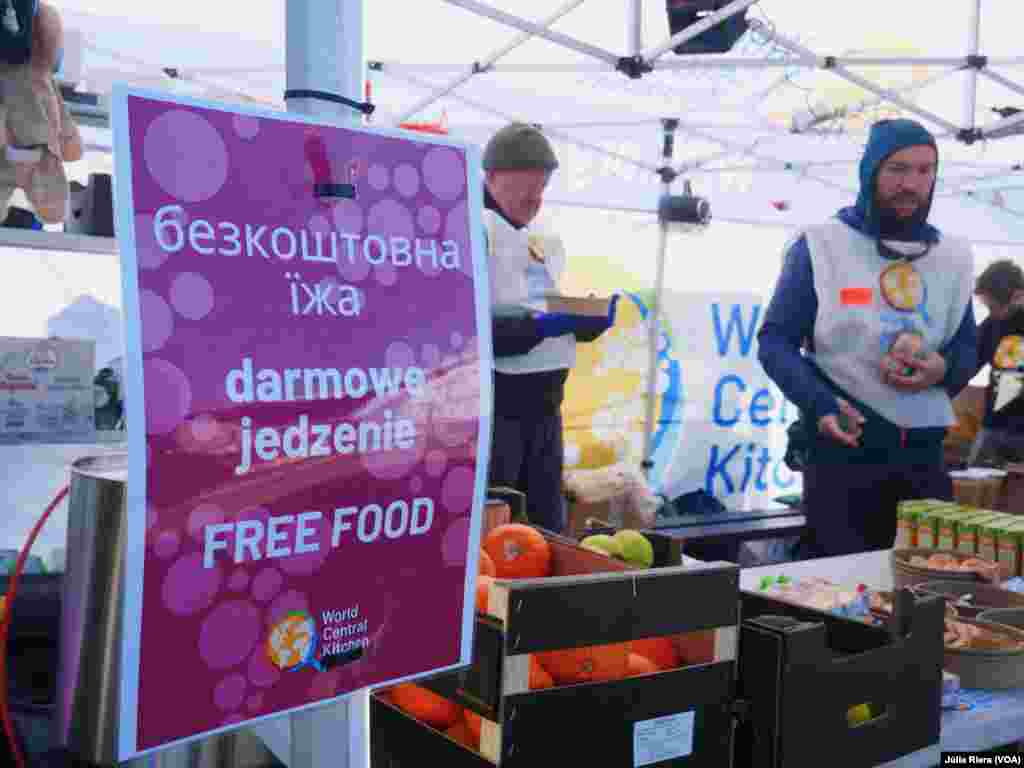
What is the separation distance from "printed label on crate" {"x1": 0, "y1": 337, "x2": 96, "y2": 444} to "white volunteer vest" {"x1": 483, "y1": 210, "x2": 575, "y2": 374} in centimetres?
110

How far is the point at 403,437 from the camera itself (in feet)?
2.52

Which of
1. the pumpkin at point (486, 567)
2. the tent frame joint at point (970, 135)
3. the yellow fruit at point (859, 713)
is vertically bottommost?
the yellow fruit at point (859, 713)

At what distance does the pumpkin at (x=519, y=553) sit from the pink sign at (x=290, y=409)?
409 millimetres

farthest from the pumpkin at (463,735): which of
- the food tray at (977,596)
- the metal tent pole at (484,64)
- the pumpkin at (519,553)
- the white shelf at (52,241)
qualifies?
the metal tent pole at (484,64)

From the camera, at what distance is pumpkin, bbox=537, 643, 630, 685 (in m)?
0.99

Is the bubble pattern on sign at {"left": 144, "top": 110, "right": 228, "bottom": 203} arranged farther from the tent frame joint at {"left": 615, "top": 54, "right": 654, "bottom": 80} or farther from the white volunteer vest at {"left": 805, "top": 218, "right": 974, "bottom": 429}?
the tent frame joint at {"left": 615, "top": 54, "right": 654, "bottom": 80}

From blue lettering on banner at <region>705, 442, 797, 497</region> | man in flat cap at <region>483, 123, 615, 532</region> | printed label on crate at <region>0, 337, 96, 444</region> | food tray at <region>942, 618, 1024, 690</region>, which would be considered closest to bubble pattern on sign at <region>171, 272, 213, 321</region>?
food tray at <region>942, 618, 1024, 690</region>

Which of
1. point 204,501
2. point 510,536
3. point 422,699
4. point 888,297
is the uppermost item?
point 888,297

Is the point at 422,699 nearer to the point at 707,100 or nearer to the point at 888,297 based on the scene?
the point at 888,297

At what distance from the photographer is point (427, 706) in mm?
1047

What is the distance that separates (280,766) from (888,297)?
1662mm

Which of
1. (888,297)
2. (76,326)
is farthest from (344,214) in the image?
(76,326)

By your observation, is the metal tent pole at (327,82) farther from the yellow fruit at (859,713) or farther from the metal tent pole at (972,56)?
the metal tent pole at (972,56)

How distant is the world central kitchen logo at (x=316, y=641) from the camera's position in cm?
72
